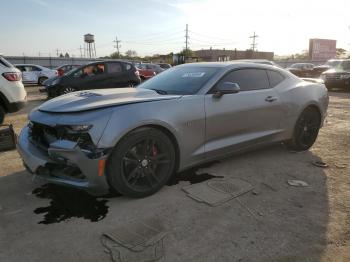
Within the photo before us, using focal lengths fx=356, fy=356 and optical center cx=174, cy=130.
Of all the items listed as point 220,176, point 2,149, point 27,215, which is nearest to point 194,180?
point 220,176

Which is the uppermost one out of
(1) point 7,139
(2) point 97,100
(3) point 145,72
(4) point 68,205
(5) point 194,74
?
(5) point 194,74

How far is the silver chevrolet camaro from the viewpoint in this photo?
3.50 metres

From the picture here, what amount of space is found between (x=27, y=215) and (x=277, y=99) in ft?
12.0

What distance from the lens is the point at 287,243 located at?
3.02 meters

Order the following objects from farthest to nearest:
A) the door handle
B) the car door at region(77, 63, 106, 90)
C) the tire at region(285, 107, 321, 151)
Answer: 1. the car door at region(77, 63, 106, 90)
2. the tire at region(285, 107, 321, 151)
3. the door handle

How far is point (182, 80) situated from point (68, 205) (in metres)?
2.15

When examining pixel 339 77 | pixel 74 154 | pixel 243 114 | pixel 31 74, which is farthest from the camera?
pixel 31 74

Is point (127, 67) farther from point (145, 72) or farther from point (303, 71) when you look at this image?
point (303, 71)

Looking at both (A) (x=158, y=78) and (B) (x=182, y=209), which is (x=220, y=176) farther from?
(A) (x=158, y=78)

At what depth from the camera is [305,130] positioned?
580 centimetres

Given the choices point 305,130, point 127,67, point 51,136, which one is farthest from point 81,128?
point 127,67

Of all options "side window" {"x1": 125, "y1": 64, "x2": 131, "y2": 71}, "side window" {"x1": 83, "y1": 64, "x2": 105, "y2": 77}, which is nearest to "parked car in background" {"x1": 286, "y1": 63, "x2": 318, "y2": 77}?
"side window" {"x1": 125, "y1": 64, "x2": 131, "y2": 71}

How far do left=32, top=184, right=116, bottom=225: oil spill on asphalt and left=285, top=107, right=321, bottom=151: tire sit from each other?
10.5 feet

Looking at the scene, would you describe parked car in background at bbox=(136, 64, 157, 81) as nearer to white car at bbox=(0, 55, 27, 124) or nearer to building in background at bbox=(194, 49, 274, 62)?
white car at bbox=(0, 55, 27, 124)
